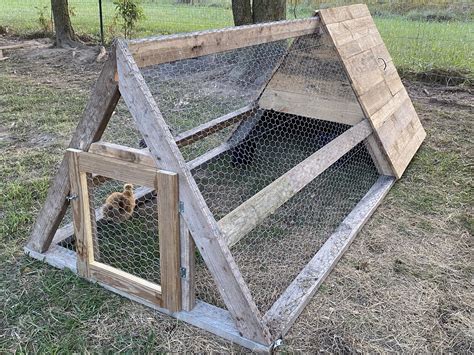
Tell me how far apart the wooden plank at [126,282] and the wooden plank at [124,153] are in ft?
1.67

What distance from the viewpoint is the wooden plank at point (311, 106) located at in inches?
114

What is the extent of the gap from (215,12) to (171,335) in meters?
8.23

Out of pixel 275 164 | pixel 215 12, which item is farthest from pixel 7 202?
pixel 215 12

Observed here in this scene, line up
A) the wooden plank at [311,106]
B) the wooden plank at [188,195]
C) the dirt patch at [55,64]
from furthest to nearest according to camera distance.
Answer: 1. the dirt patch at [55,64]
2. the wooden plank at [311,106]
3. the wooden plank at [188,195]

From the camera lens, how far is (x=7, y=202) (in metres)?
2.62

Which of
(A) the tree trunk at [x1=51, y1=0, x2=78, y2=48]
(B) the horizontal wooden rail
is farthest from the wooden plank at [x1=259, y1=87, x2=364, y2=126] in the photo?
(A) the tree trunk at [x1=51, y1=0, x2=78, y2=48]

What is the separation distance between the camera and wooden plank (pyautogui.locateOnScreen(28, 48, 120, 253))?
5.25ft

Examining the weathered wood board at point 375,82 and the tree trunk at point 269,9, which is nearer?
the weathered wood board at point 375,82

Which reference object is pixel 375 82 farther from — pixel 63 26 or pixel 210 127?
pixel 63 26

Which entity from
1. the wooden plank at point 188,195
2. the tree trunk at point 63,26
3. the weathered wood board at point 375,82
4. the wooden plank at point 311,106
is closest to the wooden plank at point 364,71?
the weathered wood board at point 375,82

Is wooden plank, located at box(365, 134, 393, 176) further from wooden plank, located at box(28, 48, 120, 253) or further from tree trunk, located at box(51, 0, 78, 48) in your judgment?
tree trunk, located at box(51, 0, 78, 48)

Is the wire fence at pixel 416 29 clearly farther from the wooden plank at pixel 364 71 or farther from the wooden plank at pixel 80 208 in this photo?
the wooden plank at pixel 80 208

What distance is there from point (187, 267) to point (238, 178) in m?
1.51

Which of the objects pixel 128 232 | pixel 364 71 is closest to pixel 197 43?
pixel 128 232
